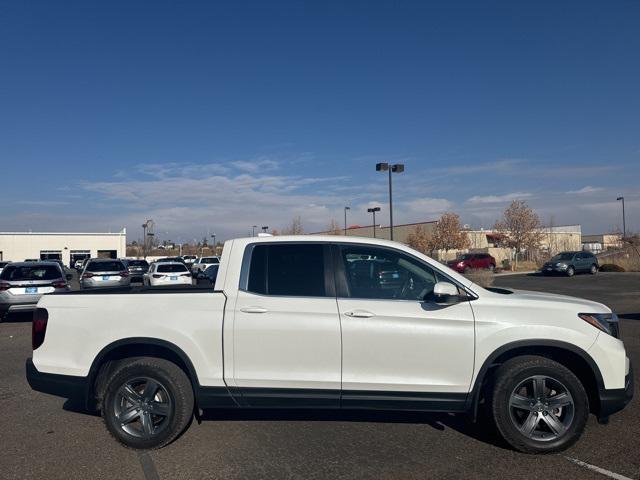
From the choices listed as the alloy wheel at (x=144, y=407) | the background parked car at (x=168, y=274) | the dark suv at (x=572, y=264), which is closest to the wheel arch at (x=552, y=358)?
the alloy wheel at (x=144, y=407)

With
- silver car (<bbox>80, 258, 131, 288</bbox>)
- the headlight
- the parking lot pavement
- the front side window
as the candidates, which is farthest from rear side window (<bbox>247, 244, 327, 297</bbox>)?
silver car (<bbox>80, 258, 131, 288</bbox>)

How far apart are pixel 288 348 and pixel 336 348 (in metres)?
0.41

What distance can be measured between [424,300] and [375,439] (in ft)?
4.45

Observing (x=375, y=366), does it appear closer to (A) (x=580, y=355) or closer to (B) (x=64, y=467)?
(A) (x=580, y=355)

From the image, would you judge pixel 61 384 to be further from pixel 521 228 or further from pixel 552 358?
pixel 521 228

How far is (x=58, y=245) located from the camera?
63.6 meters

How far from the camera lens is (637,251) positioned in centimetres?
3703

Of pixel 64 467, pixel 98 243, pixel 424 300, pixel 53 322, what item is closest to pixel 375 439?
pixel 424 300

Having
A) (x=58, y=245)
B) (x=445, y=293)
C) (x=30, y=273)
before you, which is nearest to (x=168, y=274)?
(x=30, y=273)

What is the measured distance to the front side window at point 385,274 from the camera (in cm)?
459

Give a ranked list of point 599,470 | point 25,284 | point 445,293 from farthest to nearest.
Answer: point 25,284 → point 445,293 → point 599,470

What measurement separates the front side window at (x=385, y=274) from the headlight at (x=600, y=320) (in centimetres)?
128

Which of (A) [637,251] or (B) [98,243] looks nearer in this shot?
(A) [637,251]

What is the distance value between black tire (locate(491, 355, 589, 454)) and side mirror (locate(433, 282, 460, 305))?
0.72m
